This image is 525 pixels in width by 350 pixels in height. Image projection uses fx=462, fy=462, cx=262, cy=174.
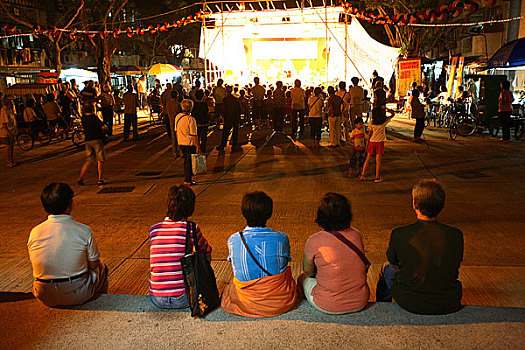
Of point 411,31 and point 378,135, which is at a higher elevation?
point 411,31

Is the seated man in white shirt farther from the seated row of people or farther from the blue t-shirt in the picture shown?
the blue t-shirt

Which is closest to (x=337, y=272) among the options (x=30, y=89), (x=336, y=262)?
(x=336, y=262)

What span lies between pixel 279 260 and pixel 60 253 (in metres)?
1.67

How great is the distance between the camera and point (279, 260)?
10.9 feet

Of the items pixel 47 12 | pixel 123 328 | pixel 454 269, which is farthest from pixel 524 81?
pixel 47 12

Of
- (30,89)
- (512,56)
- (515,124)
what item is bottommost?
(515,124)

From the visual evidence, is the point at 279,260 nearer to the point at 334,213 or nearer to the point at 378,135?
the point at 334,213

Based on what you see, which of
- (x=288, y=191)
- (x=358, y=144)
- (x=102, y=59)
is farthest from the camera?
(x=102, y=59)

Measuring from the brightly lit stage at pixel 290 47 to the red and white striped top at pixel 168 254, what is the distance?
629 inches

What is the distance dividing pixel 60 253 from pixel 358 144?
23.1 feet

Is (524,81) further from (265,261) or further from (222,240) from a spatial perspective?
(265,261)

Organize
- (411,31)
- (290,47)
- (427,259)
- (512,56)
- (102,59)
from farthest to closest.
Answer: (411,31), (290,47), (102,59), (512,56), (427,259)

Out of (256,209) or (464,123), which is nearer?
(256,209)

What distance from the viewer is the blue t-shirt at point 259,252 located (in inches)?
130
